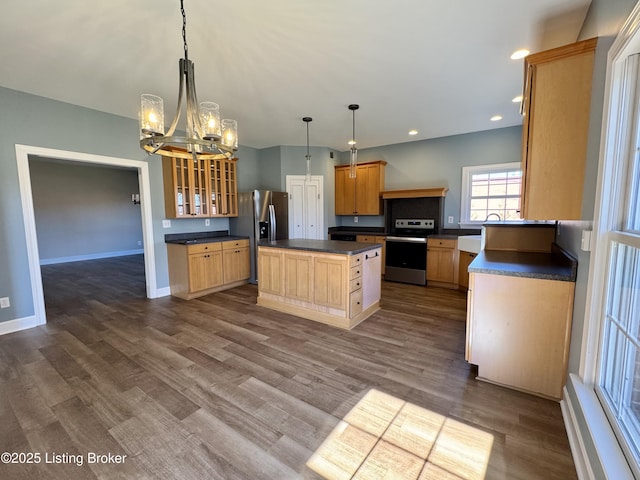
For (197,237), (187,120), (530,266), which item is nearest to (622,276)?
(530,266)

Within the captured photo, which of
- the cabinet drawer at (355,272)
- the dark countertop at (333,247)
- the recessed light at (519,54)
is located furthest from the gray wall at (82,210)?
the recessed light at (519,54)

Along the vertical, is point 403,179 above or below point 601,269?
above

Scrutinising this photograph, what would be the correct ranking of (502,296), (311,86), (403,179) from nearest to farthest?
(502,296) → (311,86) → (403,179)

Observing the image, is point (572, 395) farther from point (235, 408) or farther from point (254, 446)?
point (235, 408)

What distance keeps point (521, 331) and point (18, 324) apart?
5116 mm

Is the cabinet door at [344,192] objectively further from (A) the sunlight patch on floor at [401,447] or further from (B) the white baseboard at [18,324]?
(B) the white baseboard at [18,324]

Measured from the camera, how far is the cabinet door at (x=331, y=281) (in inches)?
121

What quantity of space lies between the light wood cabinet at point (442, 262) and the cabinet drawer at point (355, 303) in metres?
2.10

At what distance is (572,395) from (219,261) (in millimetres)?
4421

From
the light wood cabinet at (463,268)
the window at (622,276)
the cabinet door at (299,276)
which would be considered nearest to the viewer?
the window at (622,276)

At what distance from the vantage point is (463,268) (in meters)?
4.45

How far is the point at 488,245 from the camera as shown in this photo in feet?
10.1

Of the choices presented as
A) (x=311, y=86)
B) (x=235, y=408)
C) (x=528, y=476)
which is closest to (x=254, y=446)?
(x=235, y=408)

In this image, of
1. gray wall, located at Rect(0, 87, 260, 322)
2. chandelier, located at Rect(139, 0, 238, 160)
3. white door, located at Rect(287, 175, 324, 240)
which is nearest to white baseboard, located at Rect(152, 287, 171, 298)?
gray wall, located at Rect(0, 87, 260, 322)
